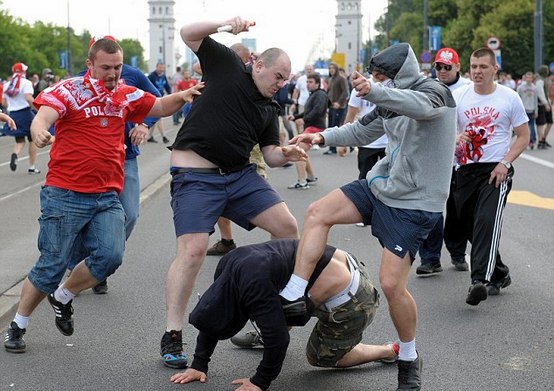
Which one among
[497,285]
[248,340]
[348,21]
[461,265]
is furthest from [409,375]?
[348,21]

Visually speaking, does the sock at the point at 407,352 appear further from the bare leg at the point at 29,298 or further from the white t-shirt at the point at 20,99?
the white t-shirt at the point at 20,99

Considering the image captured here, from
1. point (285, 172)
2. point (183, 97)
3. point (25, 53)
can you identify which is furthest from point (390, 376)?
point (25, 53)

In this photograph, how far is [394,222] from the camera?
18.2 ft

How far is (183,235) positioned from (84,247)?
759 millimetres

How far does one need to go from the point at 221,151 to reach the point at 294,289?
4.67 feet

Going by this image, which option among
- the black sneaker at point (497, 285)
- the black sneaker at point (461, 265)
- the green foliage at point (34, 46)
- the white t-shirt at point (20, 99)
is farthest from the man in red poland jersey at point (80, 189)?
the green foliage at point (34, 46)

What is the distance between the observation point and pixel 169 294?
19.4 ft

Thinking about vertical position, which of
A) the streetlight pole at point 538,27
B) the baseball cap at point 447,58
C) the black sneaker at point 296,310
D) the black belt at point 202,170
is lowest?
the black sneaker at point 296,310

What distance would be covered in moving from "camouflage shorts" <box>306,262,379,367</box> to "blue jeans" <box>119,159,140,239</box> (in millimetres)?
2450

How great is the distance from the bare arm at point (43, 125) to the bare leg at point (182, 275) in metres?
0.98

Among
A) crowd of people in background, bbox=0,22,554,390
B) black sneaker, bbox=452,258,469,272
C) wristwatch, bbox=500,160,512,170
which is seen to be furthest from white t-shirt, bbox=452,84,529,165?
black sneaker, bbox=452,258,469,272

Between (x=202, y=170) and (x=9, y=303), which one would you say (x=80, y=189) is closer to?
(x=202, y=170)

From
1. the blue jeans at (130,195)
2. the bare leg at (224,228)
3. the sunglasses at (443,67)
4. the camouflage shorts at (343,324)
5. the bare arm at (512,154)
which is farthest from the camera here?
the bare leg at (224,228)

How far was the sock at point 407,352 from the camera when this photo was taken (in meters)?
5.34
